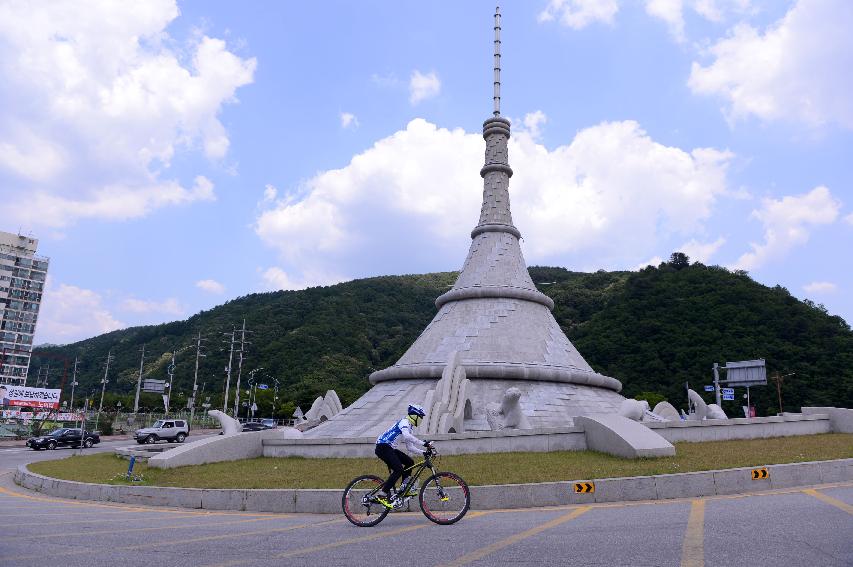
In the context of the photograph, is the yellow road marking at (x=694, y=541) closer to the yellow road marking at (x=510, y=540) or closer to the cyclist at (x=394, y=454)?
the yellow road marking at (x=510, y=540)

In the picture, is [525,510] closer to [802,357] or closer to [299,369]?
[802,357]

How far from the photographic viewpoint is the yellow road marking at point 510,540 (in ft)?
21.1

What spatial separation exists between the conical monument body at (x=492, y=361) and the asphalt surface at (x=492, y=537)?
11.1 metres

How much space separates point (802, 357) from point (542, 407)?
4429 centimetres

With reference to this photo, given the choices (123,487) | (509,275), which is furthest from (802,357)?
(123,487)

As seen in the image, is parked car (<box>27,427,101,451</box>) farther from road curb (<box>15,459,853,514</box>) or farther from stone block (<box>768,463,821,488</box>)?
stone block (<box>768,463,821,488</box>)

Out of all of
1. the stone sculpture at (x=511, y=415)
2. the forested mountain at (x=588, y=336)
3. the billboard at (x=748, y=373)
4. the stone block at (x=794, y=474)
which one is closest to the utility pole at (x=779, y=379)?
the forested mountain at (x=588, y=336)

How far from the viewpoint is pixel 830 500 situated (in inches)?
391

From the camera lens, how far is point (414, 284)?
379 ft

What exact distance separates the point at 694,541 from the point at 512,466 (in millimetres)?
8103

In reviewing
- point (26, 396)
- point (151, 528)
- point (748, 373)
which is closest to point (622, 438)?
point (151, 528)

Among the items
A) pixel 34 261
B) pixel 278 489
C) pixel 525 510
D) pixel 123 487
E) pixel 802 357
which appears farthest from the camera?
pixel 34 261

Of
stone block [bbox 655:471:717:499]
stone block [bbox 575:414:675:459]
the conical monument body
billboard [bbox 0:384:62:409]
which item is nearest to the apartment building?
billboard [bbox 0:384:62:409]

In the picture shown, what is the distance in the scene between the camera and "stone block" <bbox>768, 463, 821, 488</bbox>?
12.0m
